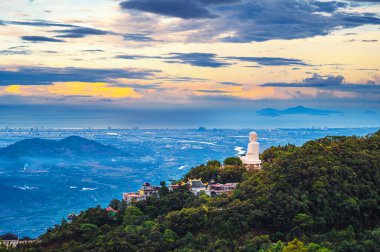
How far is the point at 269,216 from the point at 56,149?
145799 mm

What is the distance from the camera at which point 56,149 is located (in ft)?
576

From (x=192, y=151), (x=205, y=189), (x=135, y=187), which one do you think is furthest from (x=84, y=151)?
(x=205, y=189)

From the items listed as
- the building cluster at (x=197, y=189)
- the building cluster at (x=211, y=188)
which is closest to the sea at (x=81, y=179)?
the building cluster at (x=197, y=189)

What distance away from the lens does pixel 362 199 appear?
37.4m

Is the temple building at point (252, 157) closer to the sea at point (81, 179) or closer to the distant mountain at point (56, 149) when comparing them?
the sea at point (81, 179)

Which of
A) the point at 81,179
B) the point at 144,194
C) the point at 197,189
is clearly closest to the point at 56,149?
the point at 81,179

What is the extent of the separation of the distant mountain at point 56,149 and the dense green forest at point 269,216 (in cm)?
13272

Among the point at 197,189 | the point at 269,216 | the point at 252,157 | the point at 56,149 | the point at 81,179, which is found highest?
the point at 252,157

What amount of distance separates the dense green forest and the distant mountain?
435 feet

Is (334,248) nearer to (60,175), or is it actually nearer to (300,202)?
A: (300,202)

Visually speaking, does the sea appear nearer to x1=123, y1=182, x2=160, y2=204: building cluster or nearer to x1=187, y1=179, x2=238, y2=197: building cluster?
x1=123, y1=182, x2=160, y2=204: building cluster

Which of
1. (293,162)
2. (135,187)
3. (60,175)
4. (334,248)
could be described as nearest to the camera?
(334,248)

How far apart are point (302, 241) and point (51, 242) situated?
1520cm

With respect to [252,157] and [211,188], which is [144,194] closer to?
[211,188]
